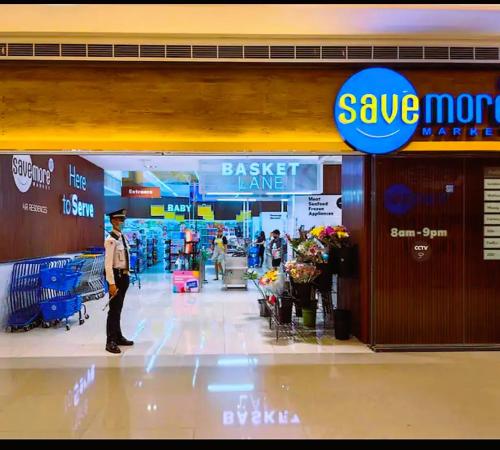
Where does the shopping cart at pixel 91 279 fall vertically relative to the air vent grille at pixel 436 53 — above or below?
below

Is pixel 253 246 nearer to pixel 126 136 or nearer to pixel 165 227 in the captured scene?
pixel 165 227

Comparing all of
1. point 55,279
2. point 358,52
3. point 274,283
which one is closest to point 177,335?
point 274,283

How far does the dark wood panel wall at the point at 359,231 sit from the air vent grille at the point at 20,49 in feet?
14.2

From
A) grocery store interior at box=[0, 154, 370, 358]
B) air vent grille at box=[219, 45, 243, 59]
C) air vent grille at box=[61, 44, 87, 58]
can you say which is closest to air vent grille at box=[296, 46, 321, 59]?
air vent grille at box=[219, 45, 243, 59]

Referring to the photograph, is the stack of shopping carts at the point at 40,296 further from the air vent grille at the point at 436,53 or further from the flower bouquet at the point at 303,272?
the air vent grille at the point at 436,53

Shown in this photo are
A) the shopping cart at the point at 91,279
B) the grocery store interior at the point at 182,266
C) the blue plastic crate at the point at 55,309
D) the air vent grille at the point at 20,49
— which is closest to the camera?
the air vent grille at the point at 20,49

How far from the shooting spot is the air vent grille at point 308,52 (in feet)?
17.3

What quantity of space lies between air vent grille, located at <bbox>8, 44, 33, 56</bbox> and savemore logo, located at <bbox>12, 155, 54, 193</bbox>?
223 cm

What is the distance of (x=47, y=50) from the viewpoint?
16.9 ft

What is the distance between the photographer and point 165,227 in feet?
67.9

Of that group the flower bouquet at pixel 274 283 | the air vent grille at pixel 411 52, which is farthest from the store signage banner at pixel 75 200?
the air vent grille at pixel 411 52

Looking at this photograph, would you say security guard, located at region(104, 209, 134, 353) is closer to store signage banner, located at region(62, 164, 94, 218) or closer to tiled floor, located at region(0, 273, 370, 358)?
tiled floor, located at region(0, 273, 370, 358)

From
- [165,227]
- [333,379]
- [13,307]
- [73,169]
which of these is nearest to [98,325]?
[13,307]

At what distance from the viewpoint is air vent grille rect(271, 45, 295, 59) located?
207 inches
